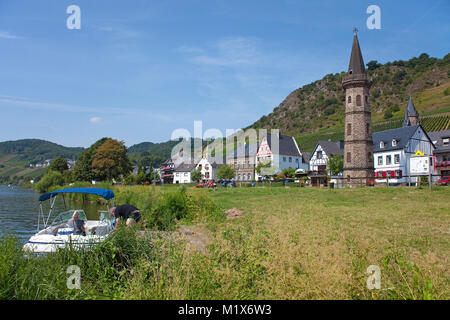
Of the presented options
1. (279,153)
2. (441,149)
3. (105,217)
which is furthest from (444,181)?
(279,153)

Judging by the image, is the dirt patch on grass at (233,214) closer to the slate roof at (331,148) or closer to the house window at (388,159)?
the house window at (388,159)

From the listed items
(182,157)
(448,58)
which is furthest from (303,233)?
(448,58)

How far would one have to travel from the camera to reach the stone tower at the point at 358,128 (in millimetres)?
A: 42031

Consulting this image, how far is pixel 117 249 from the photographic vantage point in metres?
8.02

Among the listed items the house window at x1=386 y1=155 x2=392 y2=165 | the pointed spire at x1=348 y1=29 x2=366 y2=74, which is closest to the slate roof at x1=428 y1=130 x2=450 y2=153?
the house window at x1=386 y1=155 x2=392 y2=165

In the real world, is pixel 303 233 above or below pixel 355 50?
below

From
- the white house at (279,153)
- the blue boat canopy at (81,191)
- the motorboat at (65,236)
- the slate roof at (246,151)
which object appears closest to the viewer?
the motorboat at (65,236)

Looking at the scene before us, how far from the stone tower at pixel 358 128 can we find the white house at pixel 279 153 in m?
30.7

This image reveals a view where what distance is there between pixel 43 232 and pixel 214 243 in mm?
8957

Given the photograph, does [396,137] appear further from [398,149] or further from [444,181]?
[444,181]

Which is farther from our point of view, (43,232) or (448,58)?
(448,58)

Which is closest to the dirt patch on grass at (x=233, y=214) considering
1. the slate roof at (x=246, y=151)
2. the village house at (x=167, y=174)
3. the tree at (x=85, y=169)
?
the tree at (x=85, y=169)

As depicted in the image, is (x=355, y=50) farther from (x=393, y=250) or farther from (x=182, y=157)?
(x=182, y=157)
